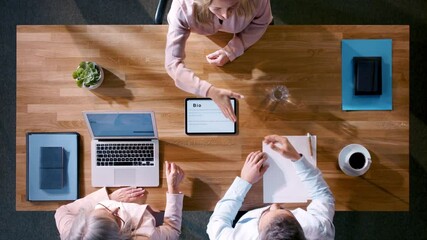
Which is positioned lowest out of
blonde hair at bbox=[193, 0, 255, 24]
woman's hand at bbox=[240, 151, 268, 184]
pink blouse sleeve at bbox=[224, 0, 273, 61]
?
woman's hand at bbox=[240, 151, 268, 184]

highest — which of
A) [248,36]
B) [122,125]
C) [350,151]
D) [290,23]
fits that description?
[290,23]

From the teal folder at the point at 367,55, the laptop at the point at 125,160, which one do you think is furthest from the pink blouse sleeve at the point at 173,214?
the teal folder at the point at 367,55

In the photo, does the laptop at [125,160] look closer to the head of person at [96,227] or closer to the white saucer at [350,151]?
the head of person at [96,227]

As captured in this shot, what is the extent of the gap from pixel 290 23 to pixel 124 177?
144 cm

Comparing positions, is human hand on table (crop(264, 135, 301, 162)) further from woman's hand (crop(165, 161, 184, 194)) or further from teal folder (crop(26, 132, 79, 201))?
teal folder (crop(26, 132, 79, 201))

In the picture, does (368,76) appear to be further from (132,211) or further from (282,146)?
(132,211)

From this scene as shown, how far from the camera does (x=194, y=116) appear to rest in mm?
1737

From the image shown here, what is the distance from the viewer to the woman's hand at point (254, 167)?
1.67 meters

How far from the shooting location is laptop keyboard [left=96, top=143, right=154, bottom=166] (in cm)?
172

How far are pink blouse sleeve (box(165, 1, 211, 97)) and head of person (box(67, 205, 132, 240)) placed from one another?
58cm

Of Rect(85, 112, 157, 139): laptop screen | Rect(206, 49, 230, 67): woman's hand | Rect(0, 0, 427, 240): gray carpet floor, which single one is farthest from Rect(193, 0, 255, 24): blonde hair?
Rect(0, 0, 427, 240): gray carpet floor

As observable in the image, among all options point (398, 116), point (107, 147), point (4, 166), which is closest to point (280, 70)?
point (398, 116)

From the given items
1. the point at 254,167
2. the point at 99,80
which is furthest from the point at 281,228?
the point at 99,80

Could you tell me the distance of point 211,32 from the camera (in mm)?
1667
